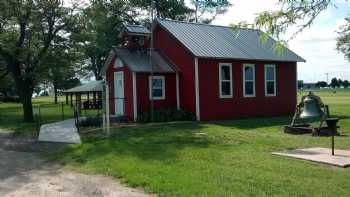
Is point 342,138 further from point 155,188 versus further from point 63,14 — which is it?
point 63,14

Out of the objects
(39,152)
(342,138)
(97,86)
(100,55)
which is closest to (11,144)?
(39,152)

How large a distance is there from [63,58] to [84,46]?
199 cm

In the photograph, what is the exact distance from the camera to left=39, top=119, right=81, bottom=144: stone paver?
15992 millimetres

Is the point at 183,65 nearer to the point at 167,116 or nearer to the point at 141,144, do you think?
the point at 167,116

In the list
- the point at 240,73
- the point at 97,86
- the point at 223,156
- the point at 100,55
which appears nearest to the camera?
the point at 223,156

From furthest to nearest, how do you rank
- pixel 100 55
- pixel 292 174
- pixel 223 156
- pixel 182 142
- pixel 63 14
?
pixel 100 55 < pixel 63 14 < pixel 182 142 < pixel 223 156 < pixel 292 174

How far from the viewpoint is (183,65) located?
22.4 metres

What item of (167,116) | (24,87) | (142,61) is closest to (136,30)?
(142,61)

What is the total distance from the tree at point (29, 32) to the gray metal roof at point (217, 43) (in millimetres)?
5757

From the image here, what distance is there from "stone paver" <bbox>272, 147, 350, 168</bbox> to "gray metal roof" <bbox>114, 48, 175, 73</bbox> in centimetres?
1119

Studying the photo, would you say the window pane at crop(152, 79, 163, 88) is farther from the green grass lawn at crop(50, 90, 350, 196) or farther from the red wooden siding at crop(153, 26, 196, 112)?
the green grass lawn at crop(50, 90, 350, 196)

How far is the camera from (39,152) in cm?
1395

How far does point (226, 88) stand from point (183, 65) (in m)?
2.50

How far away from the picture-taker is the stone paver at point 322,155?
31.1 ft
